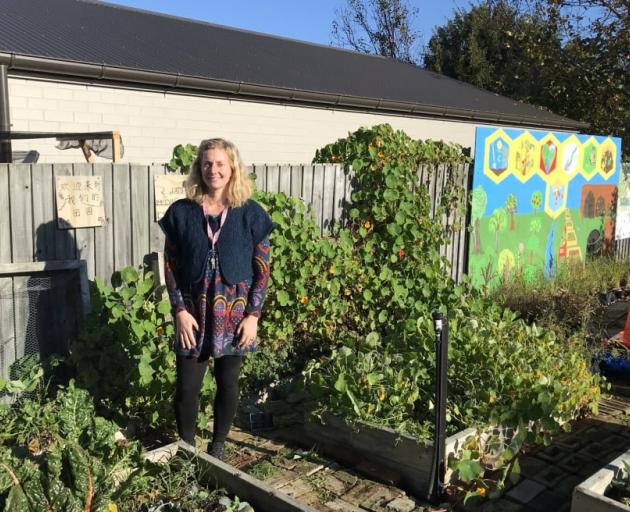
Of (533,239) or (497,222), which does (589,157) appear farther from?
(497,222)

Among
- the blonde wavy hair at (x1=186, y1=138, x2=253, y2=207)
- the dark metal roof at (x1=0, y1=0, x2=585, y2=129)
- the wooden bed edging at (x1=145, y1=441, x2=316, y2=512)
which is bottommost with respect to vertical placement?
the wooden bed edging at (x1=145, y1=441, x2=316, y2=512)

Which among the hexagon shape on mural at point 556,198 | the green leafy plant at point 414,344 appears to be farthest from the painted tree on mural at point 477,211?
the hexagon shape on mural at point 556,198

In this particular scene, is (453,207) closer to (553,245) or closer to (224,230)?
(553,245)

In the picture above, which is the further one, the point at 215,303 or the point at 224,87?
the point at 224,87

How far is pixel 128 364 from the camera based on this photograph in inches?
148

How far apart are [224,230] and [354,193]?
2817mm

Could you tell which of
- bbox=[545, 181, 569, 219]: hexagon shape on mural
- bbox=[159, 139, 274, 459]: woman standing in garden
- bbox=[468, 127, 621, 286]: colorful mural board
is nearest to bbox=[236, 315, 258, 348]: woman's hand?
bbox=[159, 139, 274, 459]: woman standing in garden

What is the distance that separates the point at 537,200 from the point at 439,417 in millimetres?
5553

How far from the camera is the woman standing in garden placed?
124 inches

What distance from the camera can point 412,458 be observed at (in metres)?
3.35

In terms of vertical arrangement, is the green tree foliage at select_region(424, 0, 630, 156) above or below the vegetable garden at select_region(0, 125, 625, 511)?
above

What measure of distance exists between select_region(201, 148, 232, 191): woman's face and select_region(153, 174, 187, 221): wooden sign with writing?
140cm

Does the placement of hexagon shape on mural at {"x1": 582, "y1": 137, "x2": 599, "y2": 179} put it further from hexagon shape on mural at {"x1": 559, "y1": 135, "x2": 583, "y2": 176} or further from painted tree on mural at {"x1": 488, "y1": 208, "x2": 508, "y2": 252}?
painted tree on mural at {"x1": 488, "y1": 208, "x2": 508, "y2": 252}

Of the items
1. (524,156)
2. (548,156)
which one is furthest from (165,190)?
(548,156)
